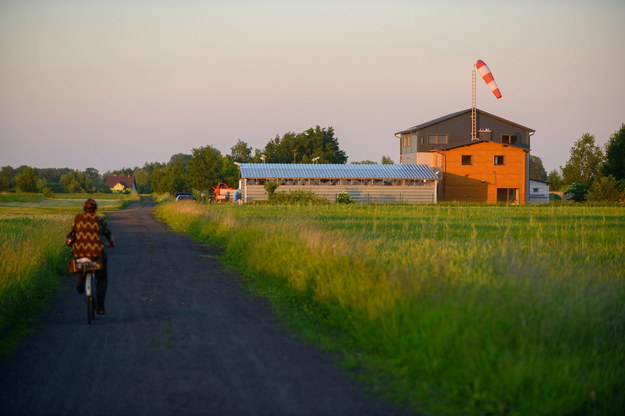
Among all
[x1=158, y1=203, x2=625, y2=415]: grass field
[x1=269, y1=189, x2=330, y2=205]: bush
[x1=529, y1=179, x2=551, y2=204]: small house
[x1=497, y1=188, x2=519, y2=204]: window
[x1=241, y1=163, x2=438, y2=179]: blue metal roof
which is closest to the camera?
[x1=158, y1=203, x2=625, y2=415]: grass field

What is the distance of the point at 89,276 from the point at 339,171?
5378 centimetres

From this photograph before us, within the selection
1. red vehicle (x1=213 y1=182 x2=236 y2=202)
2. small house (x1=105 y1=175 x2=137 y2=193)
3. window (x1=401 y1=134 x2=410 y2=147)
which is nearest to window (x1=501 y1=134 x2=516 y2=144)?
window (x1=401 y1=134 x2=410 y2=147)

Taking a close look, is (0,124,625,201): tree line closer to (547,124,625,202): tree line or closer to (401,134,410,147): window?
(547,124,625,202): tree line

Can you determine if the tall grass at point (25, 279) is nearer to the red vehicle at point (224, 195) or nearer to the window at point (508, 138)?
the red vehicle at point (224, 195)

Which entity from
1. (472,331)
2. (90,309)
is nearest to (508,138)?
(90,309)

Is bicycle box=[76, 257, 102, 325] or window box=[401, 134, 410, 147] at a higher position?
window box=[401, 134, 410, 147]

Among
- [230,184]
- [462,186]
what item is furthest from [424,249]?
[230,184]

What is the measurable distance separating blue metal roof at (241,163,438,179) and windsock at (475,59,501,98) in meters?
13.6

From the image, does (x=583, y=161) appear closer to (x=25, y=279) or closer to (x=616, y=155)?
(x=616, y=155)

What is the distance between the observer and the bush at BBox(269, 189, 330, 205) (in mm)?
53625

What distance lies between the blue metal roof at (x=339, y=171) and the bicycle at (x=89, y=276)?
1976 inches

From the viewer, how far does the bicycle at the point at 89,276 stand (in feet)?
31.0

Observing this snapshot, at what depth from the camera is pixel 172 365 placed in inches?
280

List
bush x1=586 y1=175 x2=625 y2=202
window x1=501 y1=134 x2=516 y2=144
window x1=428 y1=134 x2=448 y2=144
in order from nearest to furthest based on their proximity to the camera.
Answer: bush x1=586 y1=175 x2=625 y2=202
window x1=428 y1=134 x2=448 y2=144
window x1=501 y1=134 x2=516 y2=144
